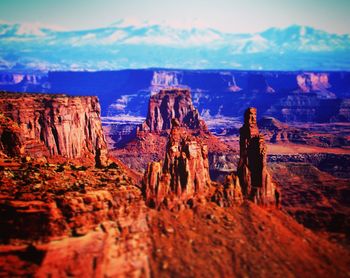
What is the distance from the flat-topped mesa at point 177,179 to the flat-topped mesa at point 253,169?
5133 millimetres

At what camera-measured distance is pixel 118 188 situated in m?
67.9

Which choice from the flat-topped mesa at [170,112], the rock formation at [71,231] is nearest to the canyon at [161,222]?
the rock formation at [71,231]

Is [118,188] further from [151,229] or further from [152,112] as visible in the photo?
[152,112]

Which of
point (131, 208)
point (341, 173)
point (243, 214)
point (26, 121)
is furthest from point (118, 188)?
point (341, 173)

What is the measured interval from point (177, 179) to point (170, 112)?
10094 cm

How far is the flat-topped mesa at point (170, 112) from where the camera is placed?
169m

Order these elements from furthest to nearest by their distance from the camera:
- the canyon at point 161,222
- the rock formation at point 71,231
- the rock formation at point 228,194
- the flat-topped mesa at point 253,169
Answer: the flat-topped mesa at point 253,169 < the rock formation at point 228,194 < the canyon at point 161,222 < the rock formation at point 71,231

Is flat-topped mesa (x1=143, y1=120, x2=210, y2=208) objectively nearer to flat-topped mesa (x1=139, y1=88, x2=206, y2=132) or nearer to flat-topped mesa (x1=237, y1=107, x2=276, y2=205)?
flat-topped mesa (x1=237, y1=107, x2=276, y2=205)

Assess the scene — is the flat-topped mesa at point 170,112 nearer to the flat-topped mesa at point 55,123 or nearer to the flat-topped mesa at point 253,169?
the flat-topped mesa at point 55,123

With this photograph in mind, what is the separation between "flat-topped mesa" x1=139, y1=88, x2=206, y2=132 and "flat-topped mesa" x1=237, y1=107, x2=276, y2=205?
8138cm

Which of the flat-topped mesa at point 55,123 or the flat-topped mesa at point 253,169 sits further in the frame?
the flat-topped mesa at point 55,123

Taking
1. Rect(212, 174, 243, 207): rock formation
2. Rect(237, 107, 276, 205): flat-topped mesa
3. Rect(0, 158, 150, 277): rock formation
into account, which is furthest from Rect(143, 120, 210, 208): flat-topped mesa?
Rect(237, 107, 276, 205): flat-topped mesa

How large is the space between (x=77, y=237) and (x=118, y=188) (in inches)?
321

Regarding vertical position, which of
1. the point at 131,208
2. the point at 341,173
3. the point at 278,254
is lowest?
the point at 341,173
